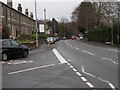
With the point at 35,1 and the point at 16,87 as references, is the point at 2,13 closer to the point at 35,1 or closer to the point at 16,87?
the point at 35,1

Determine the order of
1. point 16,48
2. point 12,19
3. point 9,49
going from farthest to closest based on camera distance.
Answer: point 12,19 < point 16,48 < point 9,49

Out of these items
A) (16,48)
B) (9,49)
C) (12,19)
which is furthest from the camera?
(12,19)

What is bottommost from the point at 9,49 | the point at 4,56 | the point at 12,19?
the point at 4,56

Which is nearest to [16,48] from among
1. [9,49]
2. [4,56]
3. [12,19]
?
[9,49]

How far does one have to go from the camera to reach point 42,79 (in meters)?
8.57

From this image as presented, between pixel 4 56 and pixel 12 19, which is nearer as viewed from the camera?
pixel 4 56

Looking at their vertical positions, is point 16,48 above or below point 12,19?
below

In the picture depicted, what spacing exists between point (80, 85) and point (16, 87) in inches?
81.5

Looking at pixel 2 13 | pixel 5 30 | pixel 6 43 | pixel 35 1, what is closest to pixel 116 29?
pixel 35 1

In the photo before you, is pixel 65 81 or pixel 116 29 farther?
pixel 116 29

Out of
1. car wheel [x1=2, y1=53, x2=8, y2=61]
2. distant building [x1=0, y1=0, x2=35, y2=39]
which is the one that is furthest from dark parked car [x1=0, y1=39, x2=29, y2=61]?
distant building [x1=0, y1=0, x2=35, y2=39]

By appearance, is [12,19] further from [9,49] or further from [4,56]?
[4,56]

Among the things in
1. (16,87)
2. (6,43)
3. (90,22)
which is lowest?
(16,87)

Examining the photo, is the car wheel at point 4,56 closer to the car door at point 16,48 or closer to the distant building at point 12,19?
the car door at point 16,48
